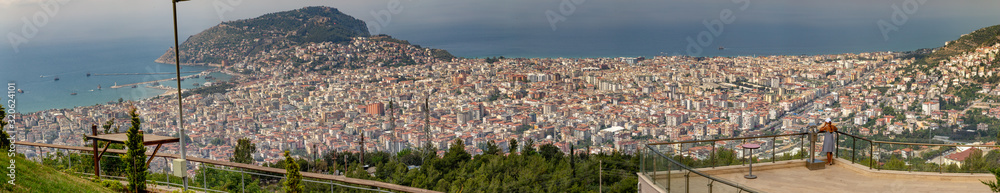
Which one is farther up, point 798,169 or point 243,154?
point 798,169

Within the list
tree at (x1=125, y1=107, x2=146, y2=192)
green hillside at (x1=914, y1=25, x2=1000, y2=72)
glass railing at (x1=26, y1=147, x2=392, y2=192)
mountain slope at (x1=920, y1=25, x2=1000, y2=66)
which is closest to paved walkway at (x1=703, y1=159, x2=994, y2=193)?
glass railing at (x1=26, y1=147, x2=392, y2=192)

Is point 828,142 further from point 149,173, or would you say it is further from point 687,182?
point 149,173

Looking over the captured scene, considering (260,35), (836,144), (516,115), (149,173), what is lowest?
(516,115)

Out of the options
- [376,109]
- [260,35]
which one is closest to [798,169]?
[376,109]

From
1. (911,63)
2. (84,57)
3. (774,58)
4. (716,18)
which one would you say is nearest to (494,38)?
(716,18)

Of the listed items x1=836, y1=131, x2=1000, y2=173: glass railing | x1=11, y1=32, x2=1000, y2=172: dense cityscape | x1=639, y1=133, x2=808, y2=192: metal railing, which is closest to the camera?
x1=639, y1=133, x2=808, y2=192: metal railing

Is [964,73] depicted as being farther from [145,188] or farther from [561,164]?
[145,188]

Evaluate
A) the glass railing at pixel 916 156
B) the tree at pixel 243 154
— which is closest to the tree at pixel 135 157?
the glass railing at pixel 916 156

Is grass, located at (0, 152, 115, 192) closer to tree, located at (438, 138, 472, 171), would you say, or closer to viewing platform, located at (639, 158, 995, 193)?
viewing platform, located at (639, 158, 995, 193)
